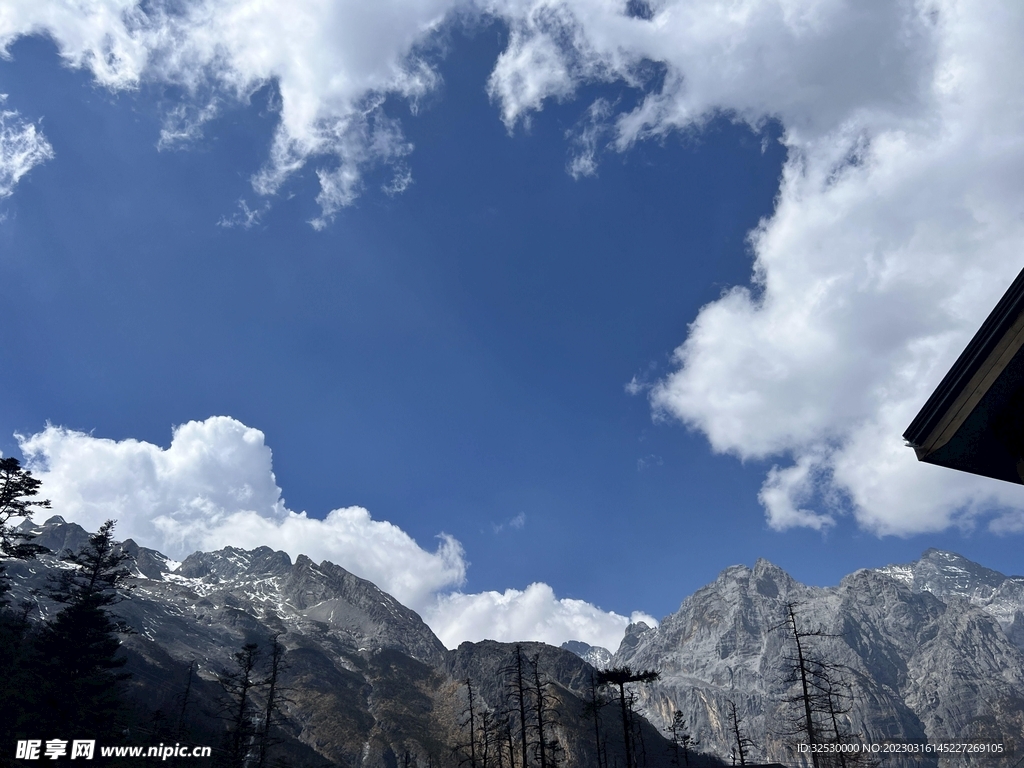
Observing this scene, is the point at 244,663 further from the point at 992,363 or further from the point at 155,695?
the point at 155,695

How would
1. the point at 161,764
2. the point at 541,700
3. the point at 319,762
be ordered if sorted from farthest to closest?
the point at 319,762 < the point at 161,764 < the point at 541,700

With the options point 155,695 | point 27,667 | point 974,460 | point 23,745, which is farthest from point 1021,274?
point 155,695

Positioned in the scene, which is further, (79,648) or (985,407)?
(79,648)

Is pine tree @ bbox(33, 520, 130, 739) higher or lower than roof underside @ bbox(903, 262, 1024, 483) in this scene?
higher

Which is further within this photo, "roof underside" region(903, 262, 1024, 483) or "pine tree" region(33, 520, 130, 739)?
"pine tree" region(33, 520, 130, 739)

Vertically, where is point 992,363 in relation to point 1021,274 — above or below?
below

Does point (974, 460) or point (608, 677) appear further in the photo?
point (608, 677)

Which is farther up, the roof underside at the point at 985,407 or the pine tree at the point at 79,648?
the pine tree at the point at 79,648

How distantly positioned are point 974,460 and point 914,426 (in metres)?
0.89

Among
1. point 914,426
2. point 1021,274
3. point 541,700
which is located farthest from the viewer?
point 541,700

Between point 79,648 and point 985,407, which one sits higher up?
point 79,648

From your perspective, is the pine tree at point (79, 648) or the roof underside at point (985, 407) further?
the pine tree at point (79, 648)

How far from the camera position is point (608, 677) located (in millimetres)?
33938

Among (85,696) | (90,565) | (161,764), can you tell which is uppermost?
(90,565)
